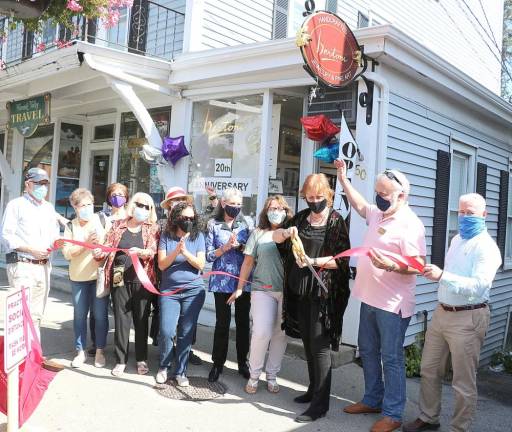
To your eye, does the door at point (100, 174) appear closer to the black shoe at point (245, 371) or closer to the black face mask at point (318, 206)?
the black shoe at point (245, 371)

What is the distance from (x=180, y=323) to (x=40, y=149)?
26.1 ft

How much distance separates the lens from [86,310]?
483 centimetres

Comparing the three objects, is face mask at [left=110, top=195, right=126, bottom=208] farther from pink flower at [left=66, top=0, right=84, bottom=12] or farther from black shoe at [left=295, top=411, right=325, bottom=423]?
black shoe at [left=295, top=411, right=325, bottom=423]

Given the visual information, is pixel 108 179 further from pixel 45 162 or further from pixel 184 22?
pixel 184 22

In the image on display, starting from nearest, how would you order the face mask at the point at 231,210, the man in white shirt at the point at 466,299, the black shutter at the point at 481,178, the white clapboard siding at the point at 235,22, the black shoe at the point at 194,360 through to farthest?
the man in white shirt at the point at 466,299, the face mask at the point at 231,210, the black shoe at the point at 194,360, the white clapboard siding at the point at 235,22, the black shutter at the point at 481,178

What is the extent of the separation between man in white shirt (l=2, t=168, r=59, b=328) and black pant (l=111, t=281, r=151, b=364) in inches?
29.1

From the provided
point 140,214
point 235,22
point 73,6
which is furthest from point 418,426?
point 235,22

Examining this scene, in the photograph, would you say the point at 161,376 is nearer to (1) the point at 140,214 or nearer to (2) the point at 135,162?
(1) the point at 140,214

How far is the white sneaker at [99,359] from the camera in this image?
4.76 metres

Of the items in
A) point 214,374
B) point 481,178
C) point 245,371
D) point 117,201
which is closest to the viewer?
point 214,374

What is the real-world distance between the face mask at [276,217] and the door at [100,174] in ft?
21.4

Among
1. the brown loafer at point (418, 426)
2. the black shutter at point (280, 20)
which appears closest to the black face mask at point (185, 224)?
the brown loafer at point (418, 426)

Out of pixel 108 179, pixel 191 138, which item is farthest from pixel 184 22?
pixel 108 179

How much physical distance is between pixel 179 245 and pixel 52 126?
7.56m
